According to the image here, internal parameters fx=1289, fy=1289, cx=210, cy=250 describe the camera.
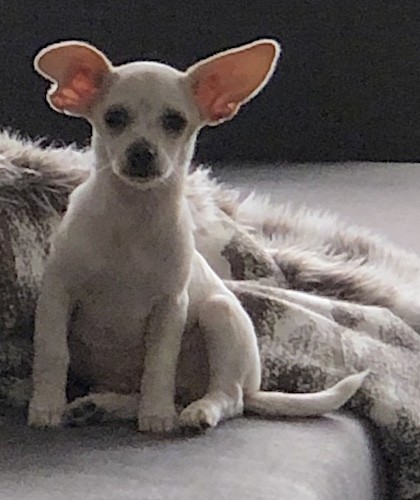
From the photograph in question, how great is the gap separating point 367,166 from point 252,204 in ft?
2.28

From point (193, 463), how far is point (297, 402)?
0.20 meters

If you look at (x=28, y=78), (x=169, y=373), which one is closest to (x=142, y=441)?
(x=169, y=373)

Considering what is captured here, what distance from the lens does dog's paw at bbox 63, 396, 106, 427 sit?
1.20 meters

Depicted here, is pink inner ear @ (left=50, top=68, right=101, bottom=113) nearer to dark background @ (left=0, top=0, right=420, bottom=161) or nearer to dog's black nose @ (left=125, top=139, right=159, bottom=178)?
dog's black nose @ (left=125, top=139, right=159, bottom=178)

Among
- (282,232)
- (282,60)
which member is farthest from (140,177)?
(282,60)

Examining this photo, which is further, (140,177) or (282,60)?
(282,60)

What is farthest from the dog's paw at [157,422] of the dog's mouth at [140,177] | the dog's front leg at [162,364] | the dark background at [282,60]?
the dark background at [282,60]

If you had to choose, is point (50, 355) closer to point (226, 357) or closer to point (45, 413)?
point (45, 413)

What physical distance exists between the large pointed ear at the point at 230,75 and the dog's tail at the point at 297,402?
0.28m

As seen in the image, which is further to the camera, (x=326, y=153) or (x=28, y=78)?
(x=326, y=153)

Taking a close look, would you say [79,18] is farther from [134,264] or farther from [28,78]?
[134,264]

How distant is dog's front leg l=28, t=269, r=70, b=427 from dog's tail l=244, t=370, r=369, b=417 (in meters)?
0.19

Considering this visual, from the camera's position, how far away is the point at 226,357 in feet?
4.13

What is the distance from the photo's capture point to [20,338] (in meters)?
1.28
